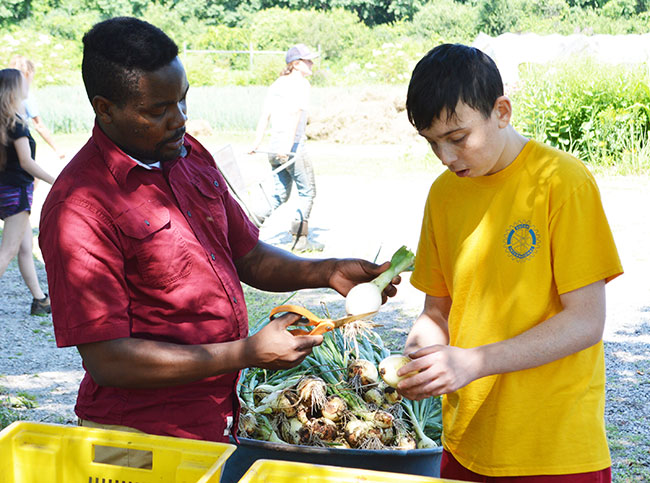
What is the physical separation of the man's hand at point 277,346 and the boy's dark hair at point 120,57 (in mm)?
792

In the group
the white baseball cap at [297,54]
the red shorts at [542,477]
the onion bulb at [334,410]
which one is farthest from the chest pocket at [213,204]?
the white baseball cap at [297,54]

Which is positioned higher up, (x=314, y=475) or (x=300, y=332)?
(x=314, y=475)

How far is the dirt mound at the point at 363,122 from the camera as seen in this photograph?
2045 cm

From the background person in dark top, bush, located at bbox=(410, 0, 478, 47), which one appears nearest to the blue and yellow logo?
the background person in dark top

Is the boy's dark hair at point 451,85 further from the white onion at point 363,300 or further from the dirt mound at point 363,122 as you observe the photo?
the dirt mound at point 363,122

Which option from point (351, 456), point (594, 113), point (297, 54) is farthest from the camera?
point (594, 113)

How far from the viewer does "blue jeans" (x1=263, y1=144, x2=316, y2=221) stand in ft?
30.0

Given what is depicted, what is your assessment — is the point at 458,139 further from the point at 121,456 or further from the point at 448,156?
the point at 121,456

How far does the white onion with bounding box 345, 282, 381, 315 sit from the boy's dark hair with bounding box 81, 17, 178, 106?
1034 mm

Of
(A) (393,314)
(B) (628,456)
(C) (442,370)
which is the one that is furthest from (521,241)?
(A) (393,314)

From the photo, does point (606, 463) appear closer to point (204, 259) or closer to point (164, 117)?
point (204, 259)

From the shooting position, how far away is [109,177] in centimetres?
218

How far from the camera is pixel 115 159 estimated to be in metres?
2.19

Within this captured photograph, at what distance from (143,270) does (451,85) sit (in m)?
1.01
